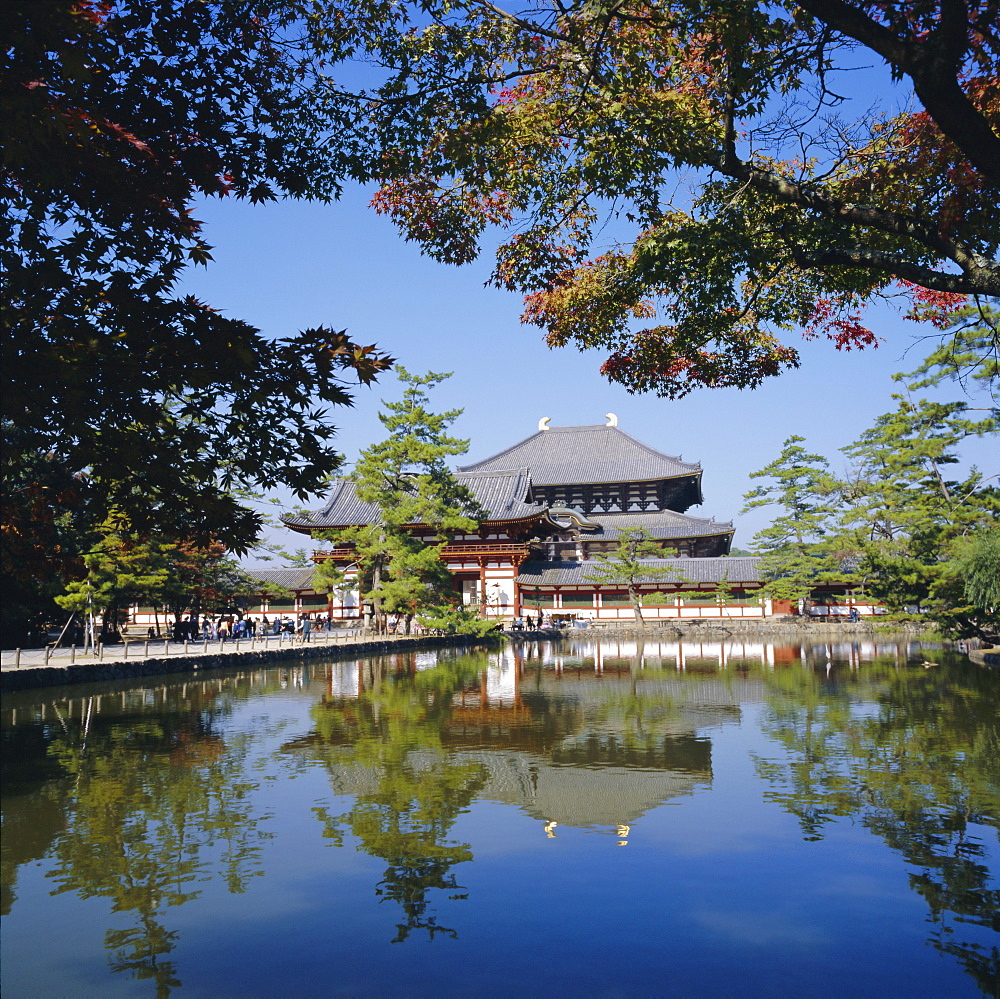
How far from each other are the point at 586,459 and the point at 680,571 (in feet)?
49.7

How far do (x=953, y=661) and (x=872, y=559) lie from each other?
7.52 metres

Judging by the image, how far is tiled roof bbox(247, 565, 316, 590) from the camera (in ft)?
138

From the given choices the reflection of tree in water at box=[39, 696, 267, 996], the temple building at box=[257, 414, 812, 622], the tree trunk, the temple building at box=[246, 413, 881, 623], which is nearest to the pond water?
the reflection of tree in water at box=[39, 696, 267, 996]

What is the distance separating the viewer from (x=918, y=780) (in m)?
7.86

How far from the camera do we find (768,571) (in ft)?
132

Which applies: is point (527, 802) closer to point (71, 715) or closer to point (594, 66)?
point (594, 66)

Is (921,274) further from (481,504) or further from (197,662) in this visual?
(481,504)

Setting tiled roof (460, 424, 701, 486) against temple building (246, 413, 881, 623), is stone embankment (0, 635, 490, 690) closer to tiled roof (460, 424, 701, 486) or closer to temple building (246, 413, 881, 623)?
temple building (246, 413, 881, 623)

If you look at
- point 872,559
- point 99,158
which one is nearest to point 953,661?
point 872,559

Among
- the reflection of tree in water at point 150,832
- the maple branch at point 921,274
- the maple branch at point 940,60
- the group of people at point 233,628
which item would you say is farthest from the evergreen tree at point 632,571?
the maple branch at point 940,60

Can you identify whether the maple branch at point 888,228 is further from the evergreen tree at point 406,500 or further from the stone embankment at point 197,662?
the evergreen tree at point 406,500

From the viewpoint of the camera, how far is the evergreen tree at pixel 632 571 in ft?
131

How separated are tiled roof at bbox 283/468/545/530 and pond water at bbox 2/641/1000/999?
26.3 m

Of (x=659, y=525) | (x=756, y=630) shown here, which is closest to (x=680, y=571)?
(x=756, y=630)
